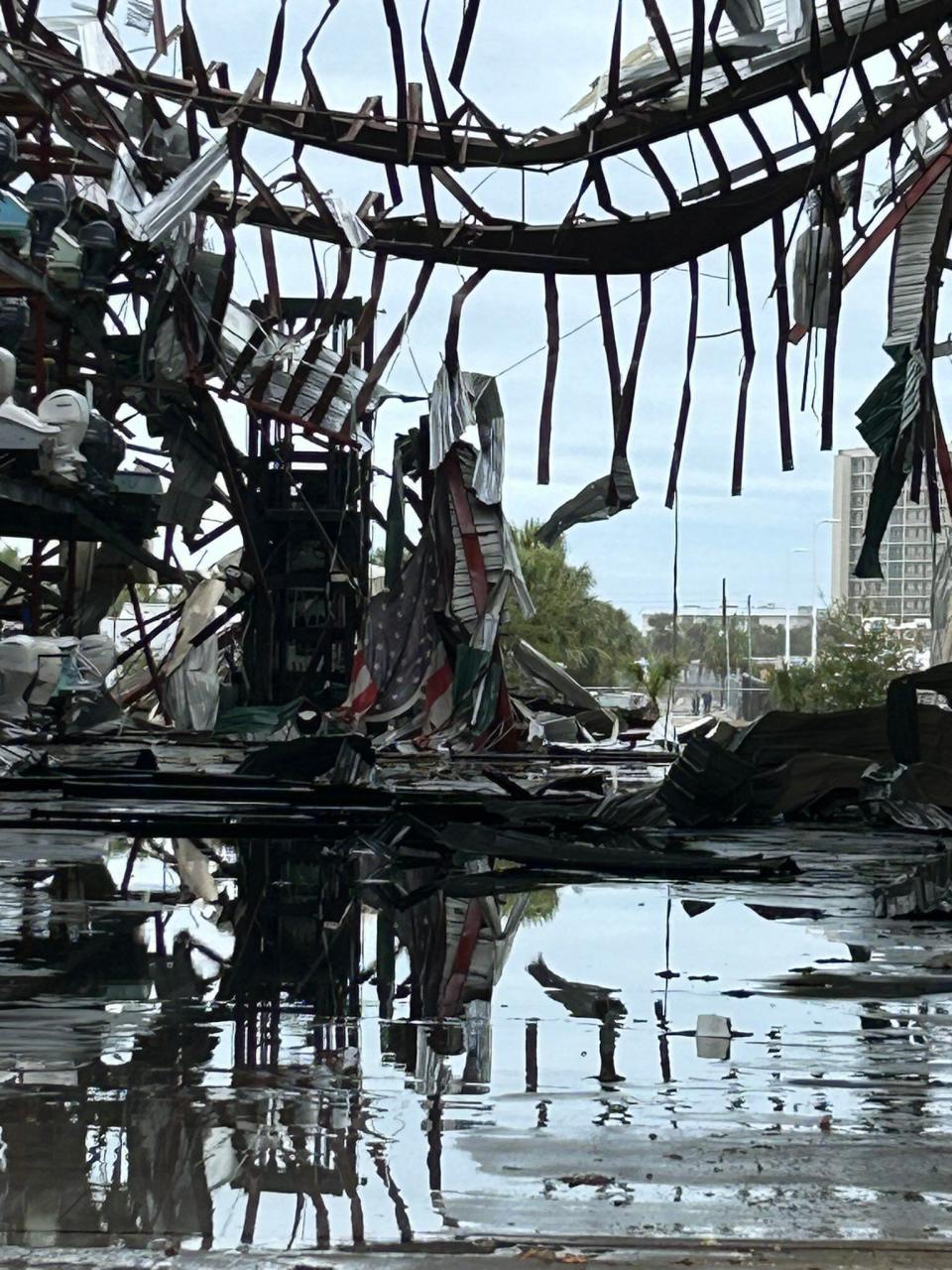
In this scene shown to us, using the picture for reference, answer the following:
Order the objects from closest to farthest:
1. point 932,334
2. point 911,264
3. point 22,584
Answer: point 932,334, point 911,264, point 22,584

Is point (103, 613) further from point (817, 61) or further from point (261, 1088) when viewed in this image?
point (261, 1088)

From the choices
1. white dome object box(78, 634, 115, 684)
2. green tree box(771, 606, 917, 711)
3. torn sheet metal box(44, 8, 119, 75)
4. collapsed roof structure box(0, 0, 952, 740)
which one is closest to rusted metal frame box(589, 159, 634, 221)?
collapsed roof structure box(0, 0, 952, 740)

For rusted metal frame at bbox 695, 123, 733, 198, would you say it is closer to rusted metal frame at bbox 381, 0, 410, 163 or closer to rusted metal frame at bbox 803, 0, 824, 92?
rusted metal frame at bbox 803, 0, 824, 92

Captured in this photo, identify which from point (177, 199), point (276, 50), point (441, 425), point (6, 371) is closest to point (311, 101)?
point (276, 50)

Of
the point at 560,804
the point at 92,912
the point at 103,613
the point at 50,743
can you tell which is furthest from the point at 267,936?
the point at 103,613

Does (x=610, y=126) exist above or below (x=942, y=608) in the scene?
above

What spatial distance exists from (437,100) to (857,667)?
190 feet

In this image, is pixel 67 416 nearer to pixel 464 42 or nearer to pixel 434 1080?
pixel 464 42

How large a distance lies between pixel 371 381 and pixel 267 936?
12.5 ft

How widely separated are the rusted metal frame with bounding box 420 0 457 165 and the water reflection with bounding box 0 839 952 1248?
2966mm

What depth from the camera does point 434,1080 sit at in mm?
3680

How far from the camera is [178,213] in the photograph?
14.2 m

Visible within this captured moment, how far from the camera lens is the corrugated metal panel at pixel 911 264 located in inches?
324

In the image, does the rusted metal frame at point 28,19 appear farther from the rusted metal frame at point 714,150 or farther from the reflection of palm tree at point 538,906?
the reflection of palm tree at point 538,906
